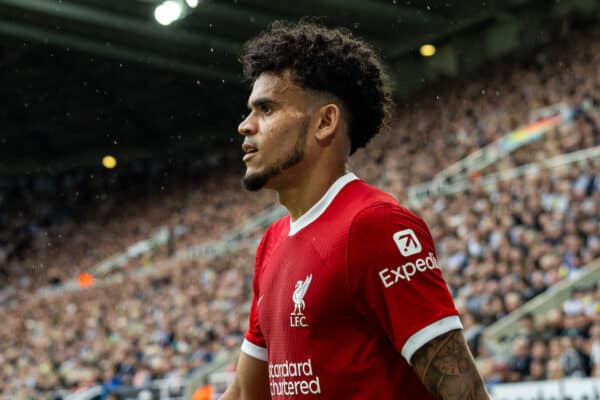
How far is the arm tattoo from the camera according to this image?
1.89 meters

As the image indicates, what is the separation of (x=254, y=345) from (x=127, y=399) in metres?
11.7

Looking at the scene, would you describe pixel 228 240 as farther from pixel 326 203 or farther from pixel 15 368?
pixel 326 203

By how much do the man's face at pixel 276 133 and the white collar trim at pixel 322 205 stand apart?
104 millimetres

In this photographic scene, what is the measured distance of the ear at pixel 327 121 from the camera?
226 centimetres

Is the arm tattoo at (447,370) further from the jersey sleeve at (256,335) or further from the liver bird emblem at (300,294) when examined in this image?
the jersey sleeve at (256,335)

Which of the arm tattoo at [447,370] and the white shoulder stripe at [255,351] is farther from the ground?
the white shoulder stripe at [255,351]

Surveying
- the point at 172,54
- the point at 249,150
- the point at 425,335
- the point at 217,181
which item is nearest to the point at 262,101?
the point at 249,150

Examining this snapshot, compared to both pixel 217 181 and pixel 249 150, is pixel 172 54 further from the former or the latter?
pixel 249 150

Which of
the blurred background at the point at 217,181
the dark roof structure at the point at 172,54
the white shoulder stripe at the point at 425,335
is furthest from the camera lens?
the dark roof structure at the point at 172,54

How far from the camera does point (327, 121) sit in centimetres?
228

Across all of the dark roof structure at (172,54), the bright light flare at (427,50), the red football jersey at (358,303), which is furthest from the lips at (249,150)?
the bright light flare at (427,50)

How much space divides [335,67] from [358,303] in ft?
2.14

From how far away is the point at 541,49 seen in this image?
59.9 ft

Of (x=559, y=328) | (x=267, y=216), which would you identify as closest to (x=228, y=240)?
(x=267, y=216)
